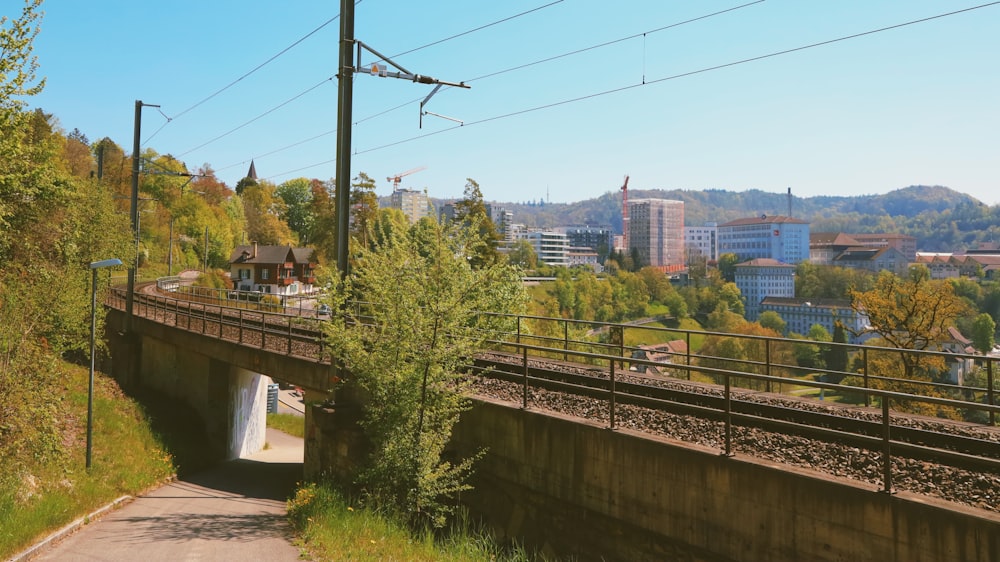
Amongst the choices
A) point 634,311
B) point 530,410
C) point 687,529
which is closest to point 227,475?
point 530,410

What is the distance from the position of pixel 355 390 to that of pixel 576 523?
605cm

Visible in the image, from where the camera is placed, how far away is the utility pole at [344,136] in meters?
12.5

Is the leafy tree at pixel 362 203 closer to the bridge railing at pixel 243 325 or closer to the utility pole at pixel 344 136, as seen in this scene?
the bridge railing at pixel 243 325

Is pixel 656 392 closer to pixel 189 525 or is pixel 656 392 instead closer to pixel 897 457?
pixel 897 457

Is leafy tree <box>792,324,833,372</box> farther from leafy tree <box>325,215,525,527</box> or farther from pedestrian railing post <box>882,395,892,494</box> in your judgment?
pedestrian railing post <box>882,395,892,494</box>

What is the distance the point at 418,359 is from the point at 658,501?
3941 mm

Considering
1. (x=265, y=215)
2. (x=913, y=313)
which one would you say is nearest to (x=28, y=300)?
(x=913, y=313)

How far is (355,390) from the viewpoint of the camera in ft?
45.7

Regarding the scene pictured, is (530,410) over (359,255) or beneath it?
beneath

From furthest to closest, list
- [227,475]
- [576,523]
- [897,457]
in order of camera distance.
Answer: [227,475] < [576,523] < [897,457]

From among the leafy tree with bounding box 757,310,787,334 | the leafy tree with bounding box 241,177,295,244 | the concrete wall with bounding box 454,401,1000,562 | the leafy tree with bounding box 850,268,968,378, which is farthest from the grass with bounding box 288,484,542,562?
the leafy tree with bounding box 757,310,787,334

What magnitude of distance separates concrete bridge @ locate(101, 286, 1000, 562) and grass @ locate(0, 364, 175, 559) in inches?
187

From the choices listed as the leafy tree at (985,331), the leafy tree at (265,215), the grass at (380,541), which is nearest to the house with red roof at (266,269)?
the leafy tree at (265,215)

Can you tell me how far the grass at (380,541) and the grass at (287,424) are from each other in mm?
33027
